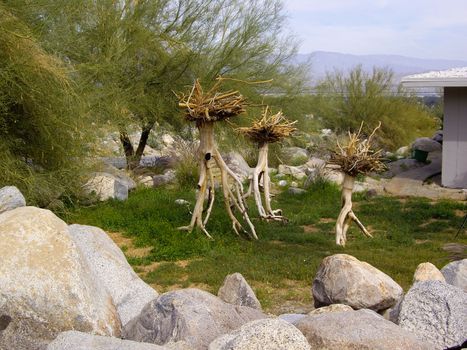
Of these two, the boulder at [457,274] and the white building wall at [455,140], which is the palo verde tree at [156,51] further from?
the boulder at [457,274]

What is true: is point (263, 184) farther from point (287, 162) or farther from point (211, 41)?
point (287, 162)

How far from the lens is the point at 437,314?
4824 mm

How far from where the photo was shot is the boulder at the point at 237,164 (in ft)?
56.2

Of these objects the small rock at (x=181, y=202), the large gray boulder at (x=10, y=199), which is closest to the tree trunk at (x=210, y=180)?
the small rock at (x=181, y=202)

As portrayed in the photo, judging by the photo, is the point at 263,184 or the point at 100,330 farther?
the point at 263,184

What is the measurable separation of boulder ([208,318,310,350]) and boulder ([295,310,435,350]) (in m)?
0.34

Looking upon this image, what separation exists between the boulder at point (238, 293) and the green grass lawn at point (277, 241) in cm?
104

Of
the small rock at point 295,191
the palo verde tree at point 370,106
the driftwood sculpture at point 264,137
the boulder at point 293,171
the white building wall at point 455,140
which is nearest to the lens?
the driftwood sculpture at point 264,137

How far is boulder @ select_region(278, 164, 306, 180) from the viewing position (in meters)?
17.7

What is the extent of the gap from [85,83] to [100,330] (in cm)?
1028

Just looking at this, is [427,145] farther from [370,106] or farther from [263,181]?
[263,181]

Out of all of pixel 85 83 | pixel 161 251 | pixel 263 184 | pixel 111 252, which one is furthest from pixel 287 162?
pixel 111 252

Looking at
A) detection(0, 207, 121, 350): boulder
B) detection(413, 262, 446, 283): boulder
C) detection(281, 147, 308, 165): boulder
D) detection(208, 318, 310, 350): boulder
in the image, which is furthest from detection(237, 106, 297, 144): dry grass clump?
detection(281, 147, 308, 165): boulder

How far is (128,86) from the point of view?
52.4ft
